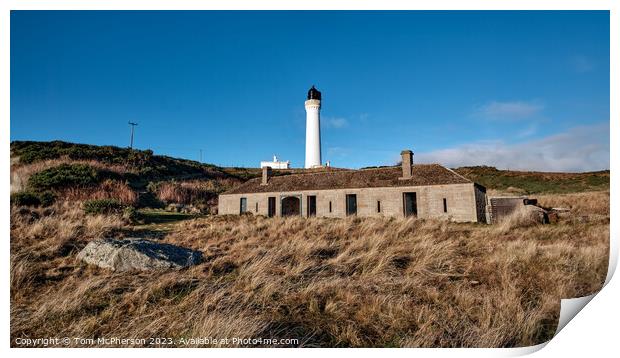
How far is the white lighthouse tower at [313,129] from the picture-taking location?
3881 centimetres

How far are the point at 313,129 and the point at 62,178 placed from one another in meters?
29.4

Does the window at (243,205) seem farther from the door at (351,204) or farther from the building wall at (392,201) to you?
the door at (351,204)

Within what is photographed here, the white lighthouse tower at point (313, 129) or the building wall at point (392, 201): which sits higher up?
the white lighthouse tower at point (313, 129)

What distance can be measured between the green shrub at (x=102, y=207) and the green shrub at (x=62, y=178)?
1.45 metres

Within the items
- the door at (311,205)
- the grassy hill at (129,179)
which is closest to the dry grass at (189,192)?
the grassy hill at (129,179)

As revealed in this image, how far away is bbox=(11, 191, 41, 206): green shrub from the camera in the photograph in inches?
339

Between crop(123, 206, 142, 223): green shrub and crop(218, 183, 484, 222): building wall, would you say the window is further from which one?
crop(123, 206, 142, 223): green shrub

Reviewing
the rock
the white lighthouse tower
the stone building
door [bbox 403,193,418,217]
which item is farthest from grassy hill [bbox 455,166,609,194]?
the rock

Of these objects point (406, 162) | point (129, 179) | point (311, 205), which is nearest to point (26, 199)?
point (129, 179)

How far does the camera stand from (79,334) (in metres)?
3.11

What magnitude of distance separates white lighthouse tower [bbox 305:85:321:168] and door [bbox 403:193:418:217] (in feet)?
73.0
